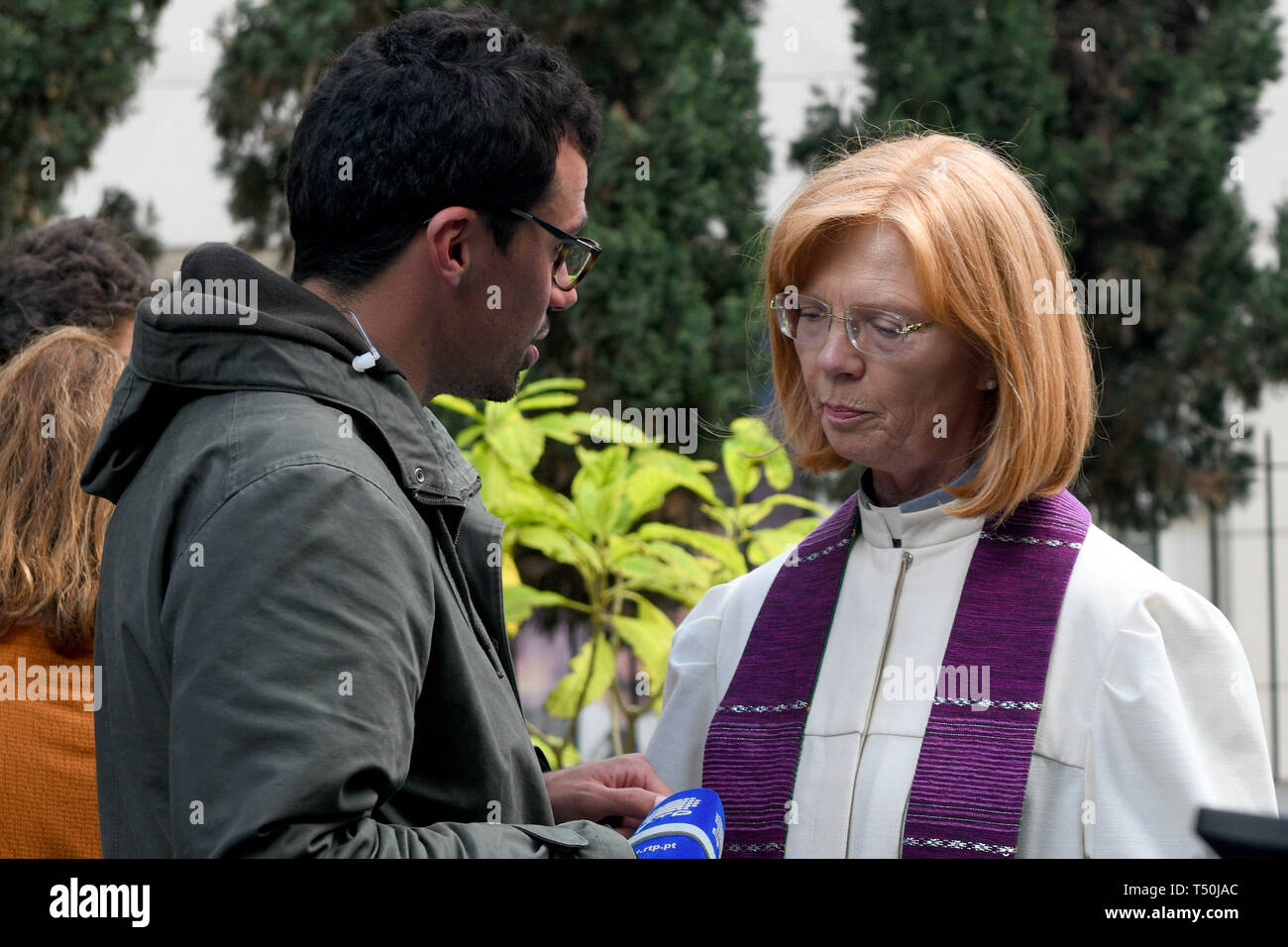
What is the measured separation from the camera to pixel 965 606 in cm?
197

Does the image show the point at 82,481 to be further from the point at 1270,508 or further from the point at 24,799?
the point at 1270,508

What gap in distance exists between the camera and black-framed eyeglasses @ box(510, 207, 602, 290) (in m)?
1.68

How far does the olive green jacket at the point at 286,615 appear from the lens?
1.21 m

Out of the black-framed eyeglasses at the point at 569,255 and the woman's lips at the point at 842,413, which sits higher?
the black-framed eyeglasses at the point at 569,255

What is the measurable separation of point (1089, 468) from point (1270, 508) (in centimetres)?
268

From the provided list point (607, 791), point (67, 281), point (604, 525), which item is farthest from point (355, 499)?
point (604, 525)

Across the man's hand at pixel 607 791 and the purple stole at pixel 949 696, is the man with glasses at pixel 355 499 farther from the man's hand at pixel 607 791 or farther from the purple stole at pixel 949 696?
the purple stole at pixel 949 696

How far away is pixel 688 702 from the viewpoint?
220 cm

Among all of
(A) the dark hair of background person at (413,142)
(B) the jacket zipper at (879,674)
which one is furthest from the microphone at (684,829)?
(A) the dark hair of background person at (413,142)

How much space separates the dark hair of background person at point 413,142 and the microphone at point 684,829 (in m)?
0.73

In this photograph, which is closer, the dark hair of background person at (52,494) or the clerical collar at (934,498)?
the clerical collar at (934,498)

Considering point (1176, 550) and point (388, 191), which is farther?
point (1176, 550)

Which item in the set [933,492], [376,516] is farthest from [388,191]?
[933,492]

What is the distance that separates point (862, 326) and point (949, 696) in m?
0.56
